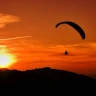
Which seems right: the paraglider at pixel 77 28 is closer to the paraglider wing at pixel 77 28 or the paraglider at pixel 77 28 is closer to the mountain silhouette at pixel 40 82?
the paraglider wing at pixel 77 28

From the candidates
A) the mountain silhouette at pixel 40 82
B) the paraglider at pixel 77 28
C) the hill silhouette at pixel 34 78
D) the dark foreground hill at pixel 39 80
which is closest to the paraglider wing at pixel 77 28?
the paraglider at pixel 77 28

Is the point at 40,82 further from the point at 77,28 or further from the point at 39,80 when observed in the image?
the point at 77,28

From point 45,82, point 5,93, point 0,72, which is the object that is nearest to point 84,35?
point 5,93

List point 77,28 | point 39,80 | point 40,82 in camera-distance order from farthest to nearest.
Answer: point 39,80 → point 40,82 → point 77,28

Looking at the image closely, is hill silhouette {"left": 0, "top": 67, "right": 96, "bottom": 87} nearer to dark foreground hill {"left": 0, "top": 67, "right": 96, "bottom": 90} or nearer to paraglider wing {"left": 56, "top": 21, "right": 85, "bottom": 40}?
dark foreground hill {"left": 0, "top": 67, "right": 96, "bottom": 90}

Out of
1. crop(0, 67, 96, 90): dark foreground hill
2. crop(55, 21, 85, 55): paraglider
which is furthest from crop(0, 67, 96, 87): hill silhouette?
crop(55, 21, 85, 55): paraglider

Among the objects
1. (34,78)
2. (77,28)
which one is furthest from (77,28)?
(34,78)

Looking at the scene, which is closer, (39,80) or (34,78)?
(39,80)

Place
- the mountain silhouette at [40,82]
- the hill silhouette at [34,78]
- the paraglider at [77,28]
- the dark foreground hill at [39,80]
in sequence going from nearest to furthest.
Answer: the paraglider at [77,28] → the mountain silhouette at [40,82] → the dark foreground hill at [39,80] → the hill silhouette at [34,78]

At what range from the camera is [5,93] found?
313 ft

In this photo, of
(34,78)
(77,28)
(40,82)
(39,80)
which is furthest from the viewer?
(34,78)

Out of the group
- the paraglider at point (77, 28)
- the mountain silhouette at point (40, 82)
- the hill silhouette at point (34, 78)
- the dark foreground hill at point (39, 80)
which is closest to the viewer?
the paraglider at point (77, 28)

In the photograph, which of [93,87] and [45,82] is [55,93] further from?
[93,87]

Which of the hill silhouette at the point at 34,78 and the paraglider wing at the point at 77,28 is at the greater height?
the paraglider wing at the point at 77,28
